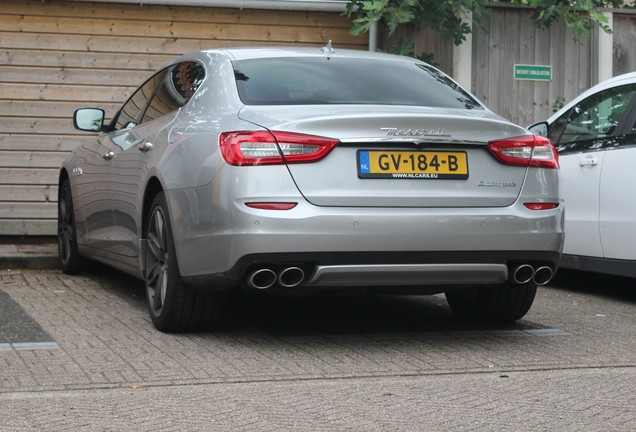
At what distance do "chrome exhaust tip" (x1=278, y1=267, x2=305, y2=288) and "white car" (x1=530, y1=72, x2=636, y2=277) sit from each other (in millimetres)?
2558

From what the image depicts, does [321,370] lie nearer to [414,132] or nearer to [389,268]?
[389,268]

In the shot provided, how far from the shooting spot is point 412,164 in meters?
6.23

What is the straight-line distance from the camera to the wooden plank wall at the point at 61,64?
12133mm

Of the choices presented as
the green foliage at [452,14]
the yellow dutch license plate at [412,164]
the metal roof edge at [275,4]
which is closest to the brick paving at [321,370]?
the yellow dutch license plate at [412,164]

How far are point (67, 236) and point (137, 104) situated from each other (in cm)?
180

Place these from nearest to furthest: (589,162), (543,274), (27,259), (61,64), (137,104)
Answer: (543,274) < (137,104) < (589,162) < (27,259) < (61,64)

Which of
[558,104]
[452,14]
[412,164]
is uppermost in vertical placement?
[452,14]

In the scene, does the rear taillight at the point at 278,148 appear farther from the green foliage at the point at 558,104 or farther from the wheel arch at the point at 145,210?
the green foliage at the point at 558,104

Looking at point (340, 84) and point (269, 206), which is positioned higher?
point (340, 84)

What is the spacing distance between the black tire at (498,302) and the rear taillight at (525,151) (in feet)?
2.70

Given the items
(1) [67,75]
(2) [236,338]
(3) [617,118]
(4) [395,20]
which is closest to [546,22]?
(4) [395,20]

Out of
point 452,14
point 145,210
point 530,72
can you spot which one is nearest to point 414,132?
point 145,210

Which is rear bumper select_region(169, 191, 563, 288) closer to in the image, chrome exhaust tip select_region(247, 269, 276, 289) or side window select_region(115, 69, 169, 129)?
chrome exhaust tip select_region(247, 269, 276, 289)

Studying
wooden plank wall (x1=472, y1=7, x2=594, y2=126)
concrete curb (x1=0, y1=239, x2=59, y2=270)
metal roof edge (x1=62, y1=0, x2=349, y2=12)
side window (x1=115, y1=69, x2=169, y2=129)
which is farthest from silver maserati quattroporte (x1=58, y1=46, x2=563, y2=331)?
metal roof edge (x1=62, y1=0, x2=349, y2=12)
